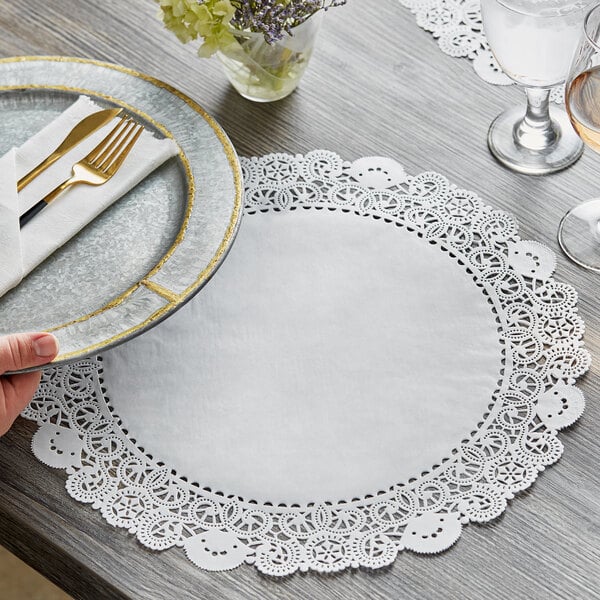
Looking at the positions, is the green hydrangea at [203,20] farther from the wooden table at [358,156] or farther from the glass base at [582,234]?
the glass base at [582,234]

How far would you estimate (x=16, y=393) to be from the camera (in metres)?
0.76

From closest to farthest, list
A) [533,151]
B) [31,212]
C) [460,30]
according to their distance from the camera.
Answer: [31,212]
[533,151]
[460,30]

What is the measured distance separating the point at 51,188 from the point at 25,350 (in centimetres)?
21

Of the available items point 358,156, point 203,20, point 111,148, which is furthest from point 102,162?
point 358,156

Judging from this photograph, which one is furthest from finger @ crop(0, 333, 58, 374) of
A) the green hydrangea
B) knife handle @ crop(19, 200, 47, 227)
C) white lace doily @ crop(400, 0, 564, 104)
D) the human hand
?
white lace doily @ crop(400, 0, 564, 104)

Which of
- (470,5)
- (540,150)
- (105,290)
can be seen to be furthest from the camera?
(470,5)

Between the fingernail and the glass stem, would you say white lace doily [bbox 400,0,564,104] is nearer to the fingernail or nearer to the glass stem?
the glass stem

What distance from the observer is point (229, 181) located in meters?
0.89

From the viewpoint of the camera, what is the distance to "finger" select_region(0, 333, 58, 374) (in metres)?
0.72

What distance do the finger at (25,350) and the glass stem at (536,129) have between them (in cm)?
55

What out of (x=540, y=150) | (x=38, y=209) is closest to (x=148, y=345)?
(x=38, y=209)

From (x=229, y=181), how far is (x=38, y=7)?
454mm

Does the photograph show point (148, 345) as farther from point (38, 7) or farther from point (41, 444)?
point (38, 7)

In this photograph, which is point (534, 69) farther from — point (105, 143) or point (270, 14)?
point (105, 143)
